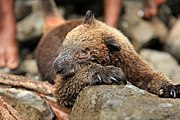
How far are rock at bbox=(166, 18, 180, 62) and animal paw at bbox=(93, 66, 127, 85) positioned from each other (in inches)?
156

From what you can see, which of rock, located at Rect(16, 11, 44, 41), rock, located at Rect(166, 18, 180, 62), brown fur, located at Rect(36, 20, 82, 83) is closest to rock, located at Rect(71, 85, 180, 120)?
brown fur, located at Rect(36, 20, 82, 83)

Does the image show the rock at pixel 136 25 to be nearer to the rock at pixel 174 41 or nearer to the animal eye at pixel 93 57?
the rock at pixel 174 41

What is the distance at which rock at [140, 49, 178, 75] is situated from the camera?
6.94m

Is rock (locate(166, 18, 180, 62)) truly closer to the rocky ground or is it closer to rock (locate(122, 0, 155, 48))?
the rocky ground

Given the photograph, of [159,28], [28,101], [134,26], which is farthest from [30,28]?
[28,101]

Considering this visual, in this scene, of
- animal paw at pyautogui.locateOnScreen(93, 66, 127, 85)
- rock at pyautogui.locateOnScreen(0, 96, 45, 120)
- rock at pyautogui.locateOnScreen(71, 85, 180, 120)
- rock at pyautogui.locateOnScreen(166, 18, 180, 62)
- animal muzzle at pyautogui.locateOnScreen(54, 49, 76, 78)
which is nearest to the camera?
rock at pyautogui.locateOnScreen(71, 85, 180, 120)

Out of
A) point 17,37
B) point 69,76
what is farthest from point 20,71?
point 69,76

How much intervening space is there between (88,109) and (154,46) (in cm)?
464

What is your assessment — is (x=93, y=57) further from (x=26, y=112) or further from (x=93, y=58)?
(x=26, y=112)

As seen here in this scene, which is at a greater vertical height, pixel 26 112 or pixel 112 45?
pixel 112 45

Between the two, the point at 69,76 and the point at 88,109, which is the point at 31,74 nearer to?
the point at 69,76

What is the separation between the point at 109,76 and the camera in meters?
3.64

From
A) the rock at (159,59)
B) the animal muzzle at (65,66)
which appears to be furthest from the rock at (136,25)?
the animal muzzle at (65,66)

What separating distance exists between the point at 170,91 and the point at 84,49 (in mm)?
749
